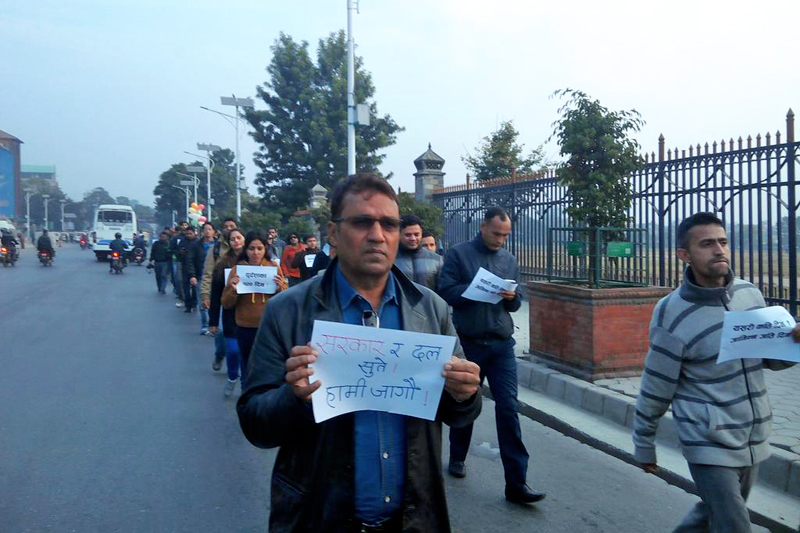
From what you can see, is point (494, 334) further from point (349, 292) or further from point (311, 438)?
point (311, 438)

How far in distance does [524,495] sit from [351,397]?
293 cm

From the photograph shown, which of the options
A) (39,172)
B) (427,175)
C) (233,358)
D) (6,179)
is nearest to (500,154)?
(427,175)

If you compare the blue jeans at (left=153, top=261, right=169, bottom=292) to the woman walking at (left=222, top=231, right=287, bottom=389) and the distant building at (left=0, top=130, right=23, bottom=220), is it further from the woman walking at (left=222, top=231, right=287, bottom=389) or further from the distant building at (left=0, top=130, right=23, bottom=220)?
the distant building at (left=0, top=130, right=23, bottom=220)

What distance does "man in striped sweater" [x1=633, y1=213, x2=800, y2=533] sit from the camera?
293 centimetres

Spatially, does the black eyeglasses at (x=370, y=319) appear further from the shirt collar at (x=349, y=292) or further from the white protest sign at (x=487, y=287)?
the white protest sign at (x=487, y=287)

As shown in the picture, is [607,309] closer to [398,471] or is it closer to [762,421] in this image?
[762,421]

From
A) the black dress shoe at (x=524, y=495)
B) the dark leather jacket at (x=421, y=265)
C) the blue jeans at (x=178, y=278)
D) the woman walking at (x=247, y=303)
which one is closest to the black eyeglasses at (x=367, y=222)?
the black dress shoe at (x=524, y=495)

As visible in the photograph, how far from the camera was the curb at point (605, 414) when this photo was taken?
4898mm

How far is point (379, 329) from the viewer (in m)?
2.09

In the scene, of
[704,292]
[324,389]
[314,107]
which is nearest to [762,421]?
[704,292]

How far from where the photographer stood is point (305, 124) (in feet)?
123

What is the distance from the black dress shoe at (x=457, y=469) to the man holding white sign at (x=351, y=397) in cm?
304

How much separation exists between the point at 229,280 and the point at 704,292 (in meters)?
4.65

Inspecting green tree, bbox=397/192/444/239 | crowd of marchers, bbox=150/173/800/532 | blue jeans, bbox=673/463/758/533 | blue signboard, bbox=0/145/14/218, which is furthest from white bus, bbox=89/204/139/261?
blue signboard, bbox=0/145/14/218
